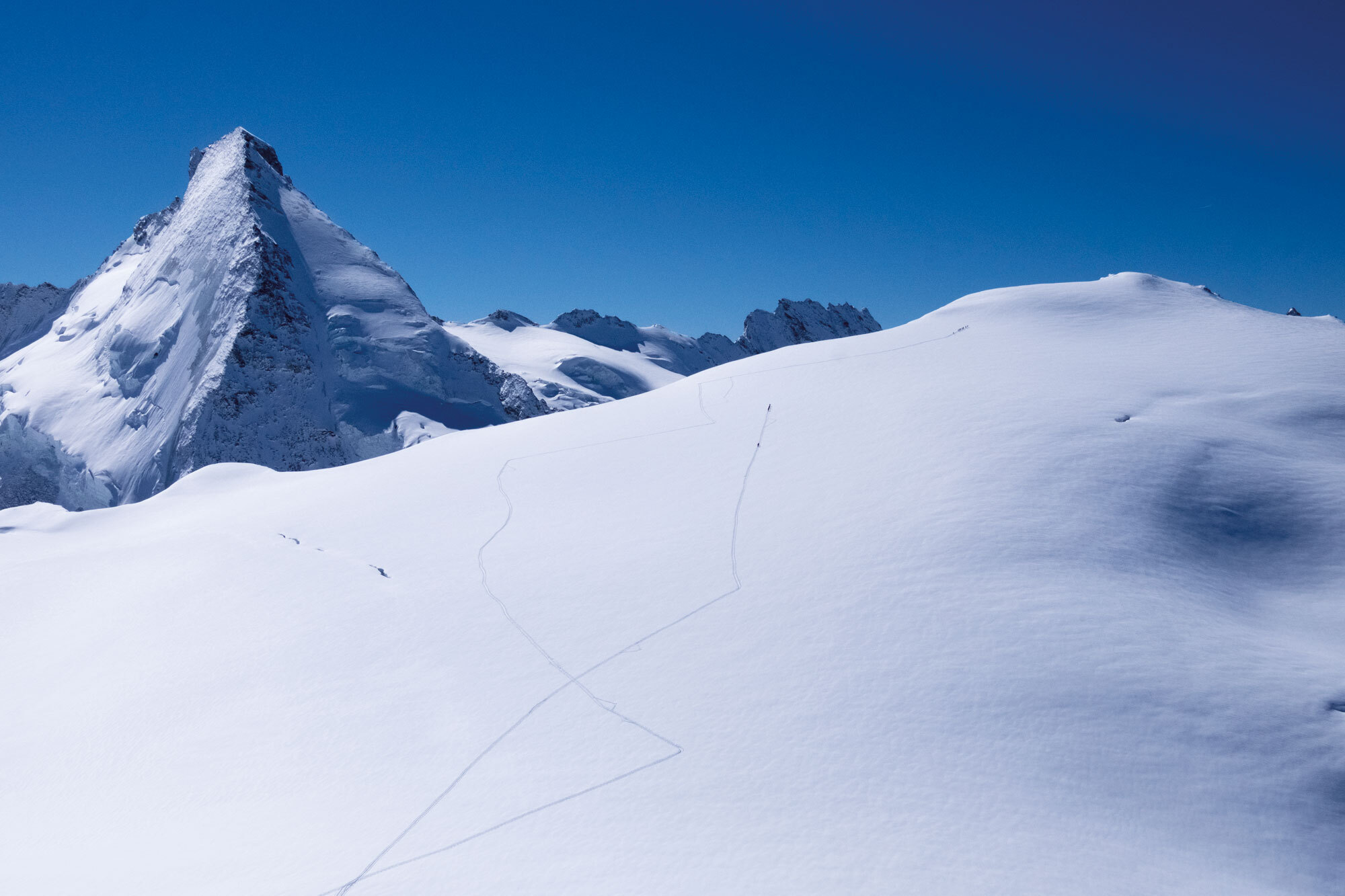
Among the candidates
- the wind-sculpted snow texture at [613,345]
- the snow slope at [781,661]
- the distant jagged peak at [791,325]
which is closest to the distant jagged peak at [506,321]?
the wind-sculpted snow texture at [613,345]

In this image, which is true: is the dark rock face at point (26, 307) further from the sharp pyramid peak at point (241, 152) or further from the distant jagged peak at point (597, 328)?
the distant jagged peak at point (597, 328)

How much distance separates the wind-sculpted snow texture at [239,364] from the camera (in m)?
30.0

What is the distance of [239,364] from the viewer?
29891 millimetres

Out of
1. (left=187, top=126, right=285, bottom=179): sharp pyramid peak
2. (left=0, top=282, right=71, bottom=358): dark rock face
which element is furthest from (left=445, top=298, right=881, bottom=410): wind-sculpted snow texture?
(left=0, top=282, right=71, bottom=358): dark rock face

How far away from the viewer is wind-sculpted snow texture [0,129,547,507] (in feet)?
98.6

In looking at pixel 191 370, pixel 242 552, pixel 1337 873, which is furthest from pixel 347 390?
pixel 1337 873

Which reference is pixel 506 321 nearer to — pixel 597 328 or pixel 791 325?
pixel 597 328

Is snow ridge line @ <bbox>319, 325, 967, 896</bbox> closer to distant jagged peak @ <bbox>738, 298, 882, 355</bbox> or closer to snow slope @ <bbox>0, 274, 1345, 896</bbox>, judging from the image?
snow slope @ <bbox>0, 274, 1345, 896</bbox>

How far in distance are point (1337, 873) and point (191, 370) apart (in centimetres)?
3816

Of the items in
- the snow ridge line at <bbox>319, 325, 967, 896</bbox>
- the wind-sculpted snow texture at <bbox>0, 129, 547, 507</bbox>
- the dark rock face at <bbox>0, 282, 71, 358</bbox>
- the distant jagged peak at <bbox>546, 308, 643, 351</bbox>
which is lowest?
the snow ridge line at <bbox>319, 325, 967, 896</bbox>

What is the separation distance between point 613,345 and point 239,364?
79013mm

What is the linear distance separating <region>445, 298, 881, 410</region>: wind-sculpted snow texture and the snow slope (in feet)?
137

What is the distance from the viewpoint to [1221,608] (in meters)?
5.17

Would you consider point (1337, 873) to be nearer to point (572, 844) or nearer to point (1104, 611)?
point (1104, 611)
